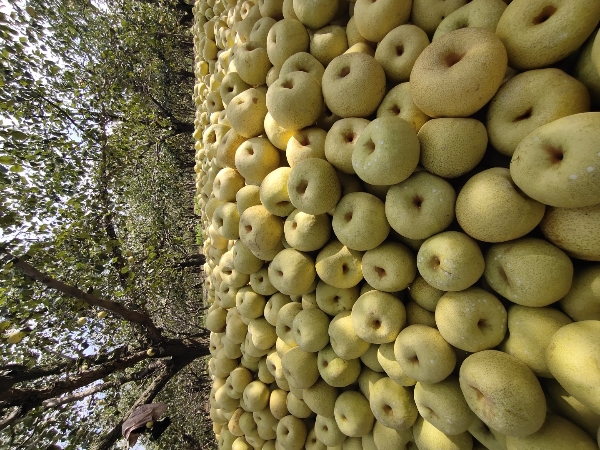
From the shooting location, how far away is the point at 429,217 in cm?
120

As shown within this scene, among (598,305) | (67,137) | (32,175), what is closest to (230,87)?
(598,305)

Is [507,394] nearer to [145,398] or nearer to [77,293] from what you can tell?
[77,293]

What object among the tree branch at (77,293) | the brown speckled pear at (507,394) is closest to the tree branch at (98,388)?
the tree branch at (77,293)

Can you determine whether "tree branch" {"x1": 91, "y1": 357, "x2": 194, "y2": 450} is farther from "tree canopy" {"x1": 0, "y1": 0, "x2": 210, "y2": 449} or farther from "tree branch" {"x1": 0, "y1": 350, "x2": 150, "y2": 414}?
"tree branch" {"x1": 0, "y1": 350, "x2": 150, "y2": 414}

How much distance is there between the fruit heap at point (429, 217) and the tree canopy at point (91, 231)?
2.59m

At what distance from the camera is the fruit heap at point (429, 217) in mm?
1009

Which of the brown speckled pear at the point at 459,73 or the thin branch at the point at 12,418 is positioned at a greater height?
the brown speckled pear at the point at 459,73

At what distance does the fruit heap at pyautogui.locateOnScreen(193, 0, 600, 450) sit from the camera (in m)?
1.01

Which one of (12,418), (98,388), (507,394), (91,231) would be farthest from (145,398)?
(507,394)

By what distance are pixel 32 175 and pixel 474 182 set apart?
467 cm

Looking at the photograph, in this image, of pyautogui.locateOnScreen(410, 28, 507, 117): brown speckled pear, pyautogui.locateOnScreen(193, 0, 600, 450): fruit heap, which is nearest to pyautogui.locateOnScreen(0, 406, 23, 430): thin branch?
pyautogui.locateOnScreen(193, 0, 600, 450): fruit heap

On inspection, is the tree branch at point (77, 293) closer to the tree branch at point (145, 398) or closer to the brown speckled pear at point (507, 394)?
the tree branch at point (145, 398)

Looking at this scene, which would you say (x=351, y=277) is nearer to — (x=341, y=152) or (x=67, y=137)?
(x=341, y=152)

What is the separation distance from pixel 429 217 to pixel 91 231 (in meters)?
4.55
